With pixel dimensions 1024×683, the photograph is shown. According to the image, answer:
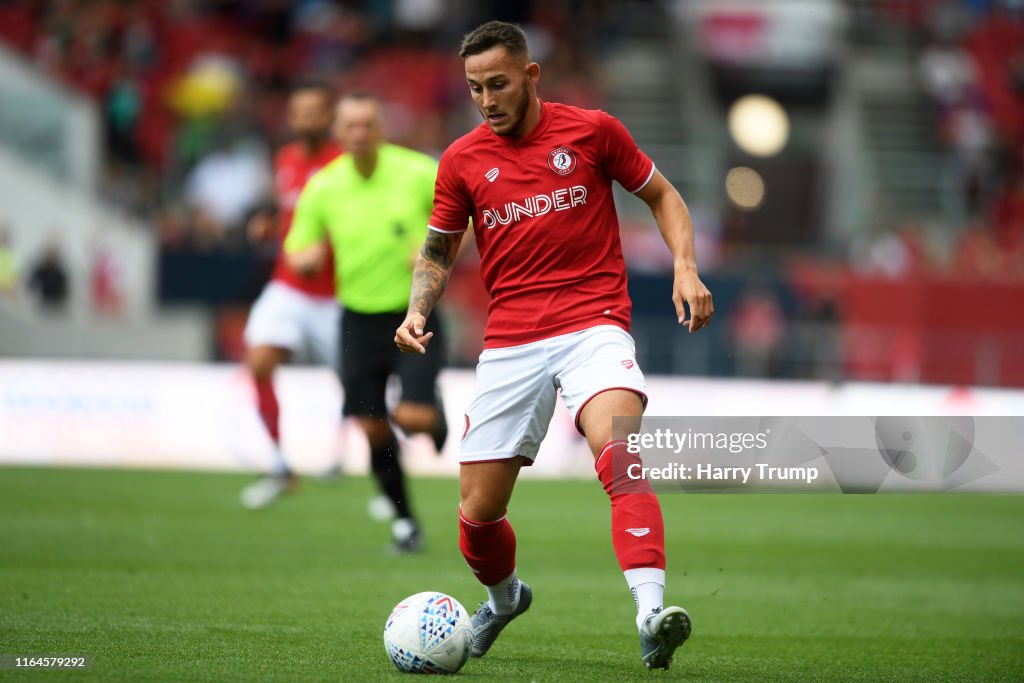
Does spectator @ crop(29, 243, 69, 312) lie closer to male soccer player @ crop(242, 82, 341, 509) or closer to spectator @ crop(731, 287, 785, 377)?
spectator @ crop(731, 287, 785, 377)

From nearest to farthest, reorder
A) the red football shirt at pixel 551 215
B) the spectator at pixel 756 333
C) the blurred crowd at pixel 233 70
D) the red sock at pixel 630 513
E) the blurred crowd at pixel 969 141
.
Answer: the red sock at pixel 630 513 < the red football shirt at pixel 551 215 < the spectator at pixel 756 333 < the blurred crowd at pixel 233 70 < the blurred crowd at pixel 969 141

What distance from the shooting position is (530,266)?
6.08 m

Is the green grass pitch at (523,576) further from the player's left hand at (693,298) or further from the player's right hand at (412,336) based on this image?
the player's left hand at (693,298)

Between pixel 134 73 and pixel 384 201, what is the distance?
590 inches

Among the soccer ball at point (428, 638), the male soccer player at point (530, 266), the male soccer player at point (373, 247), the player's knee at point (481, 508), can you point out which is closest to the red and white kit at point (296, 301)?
the male soccer player at point (373, 247)

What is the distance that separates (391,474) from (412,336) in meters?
3.91

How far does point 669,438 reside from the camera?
6.00m

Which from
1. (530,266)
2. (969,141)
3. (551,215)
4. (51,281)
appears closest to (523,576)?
(530,266)

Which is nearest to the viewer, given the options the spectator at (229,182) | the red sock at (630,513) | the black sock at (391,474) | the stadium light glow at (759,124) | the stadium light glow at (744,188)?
the red sock at (630,513)

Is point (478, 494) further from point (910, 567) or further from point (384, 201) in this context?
point (910, 567)

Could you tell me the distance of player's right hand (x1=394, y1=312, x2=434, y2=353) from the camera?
582 cm

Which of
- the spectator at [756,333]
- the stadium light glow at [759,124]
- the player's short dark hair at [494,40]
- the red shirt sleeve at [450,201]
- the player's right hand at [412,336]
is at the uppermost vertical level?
the player's short dark hair at [494,40]

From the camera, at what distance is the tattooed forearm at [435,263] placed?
6238 mm

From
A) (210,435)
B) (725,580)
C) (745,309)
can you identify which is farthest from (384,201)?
(745,309)
